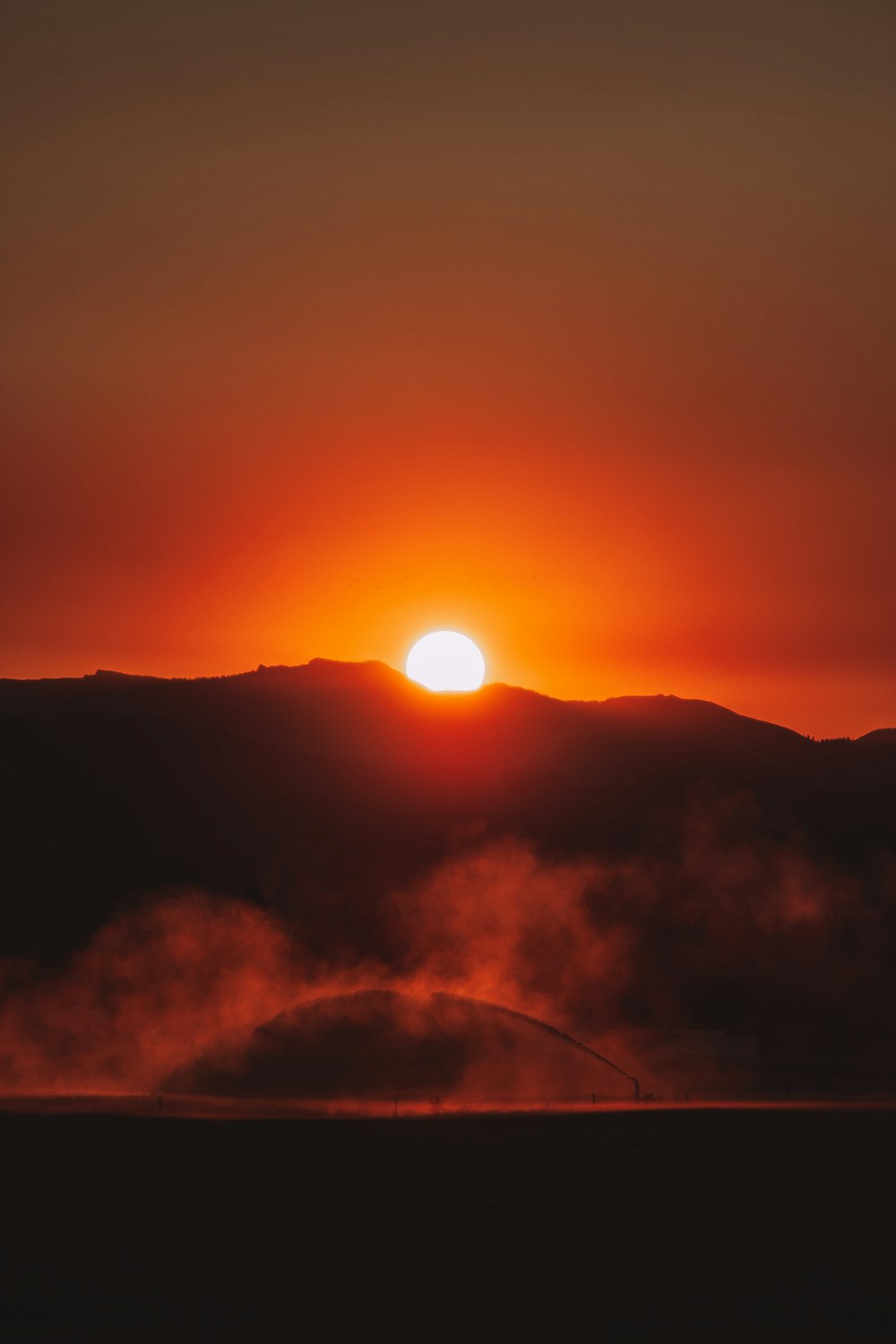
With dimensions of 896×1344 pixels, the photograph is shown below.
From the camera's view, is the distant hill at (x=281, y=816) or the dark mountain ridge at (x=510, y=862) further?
the distant hill at (x=281, y=816)

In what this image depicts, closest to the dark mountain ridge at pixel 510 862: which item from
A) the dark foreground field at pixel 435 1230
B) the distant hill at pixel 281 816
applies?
the distant hill at pixel 281 816

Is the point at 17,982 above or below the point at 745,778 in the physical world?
below

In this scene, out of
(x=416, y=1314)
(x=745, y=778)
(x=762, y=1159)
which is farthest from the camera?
(x=745, y=778)

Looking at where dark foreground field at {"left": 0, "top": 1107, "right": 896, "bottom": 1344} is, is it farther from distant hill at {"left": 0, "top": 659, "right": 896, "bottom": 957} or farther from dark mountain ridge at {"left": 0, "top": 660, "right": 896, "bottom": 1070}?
distant hill at {"left": 0, "top": 659, "right": 896, "bottom": 957}

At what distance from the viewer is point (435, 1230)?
29812mm

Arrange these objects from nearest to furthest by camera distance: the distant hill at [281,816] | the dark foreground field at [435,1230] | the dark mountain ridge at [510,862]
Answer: the dark foreground field at [435,1230] → the dark mountain ridge at [510,862] → the distant hill at [281,816]

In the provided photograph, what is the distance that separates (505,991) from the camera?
312ft

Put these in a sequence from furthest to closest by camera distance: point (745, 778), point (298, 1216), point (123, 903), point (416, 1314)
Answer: point (745, 778), point (123, 903), point (298, 1216), point (416, 1314)

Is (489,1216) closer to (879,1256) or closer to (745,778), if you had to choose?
(879,1256)

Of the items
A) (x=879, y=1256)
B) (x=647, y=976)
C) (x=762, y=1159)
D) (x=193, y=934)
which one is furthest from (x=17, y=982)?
(x=879, y=1256)

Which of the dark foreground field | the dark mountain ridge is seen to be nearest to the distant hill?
the dark mountain ridge

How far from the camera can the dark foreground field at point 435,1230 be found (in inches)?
934

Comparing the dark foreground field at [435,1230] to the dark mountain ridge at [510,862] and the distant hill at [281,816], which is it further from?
the distant hill at [281,816]

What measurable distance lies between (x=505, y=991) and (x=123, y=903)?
101 feet
